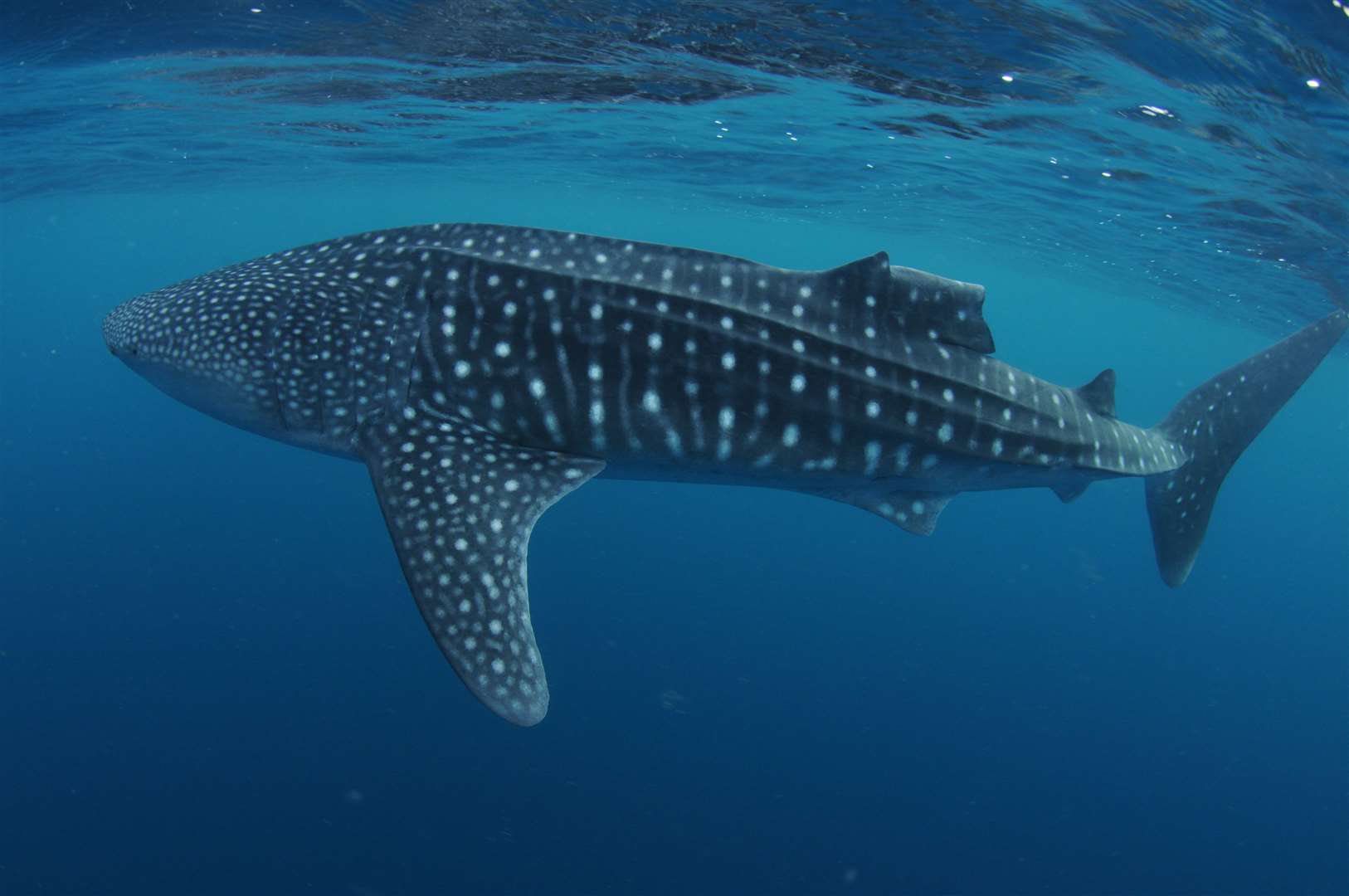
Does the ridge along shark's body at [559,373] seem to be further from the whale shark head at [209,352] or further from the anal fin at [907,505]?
the anal fin at [907,505]

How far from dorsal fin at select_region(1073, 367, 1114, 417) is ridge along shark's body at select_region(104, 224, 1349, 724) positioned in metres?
0.78

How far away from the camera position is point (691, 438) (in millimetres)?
5336

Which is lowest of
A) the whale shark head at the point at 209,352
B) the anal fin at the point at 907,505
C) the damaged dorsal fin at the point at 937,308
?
the anal fin at the point at 907,505

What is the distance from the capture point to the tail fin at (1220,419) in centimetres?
768

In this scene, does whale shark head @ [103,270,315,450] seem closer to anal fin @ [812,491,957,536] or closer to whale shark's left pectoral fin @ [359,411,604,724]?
whale shark's left pectoral fin @ [359,411,604,724]

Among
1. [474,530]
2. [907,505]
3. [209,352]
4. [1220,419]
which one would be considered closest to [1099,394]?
[907,505]

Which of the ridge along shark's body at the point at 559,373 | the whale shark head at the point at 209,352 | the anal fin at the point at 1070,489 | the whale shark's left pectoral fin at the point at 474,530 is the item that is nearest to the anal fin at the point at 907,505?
the ridge along shark's body at the point at 559,373

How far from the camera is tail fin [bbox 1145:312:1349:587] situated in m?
7.68

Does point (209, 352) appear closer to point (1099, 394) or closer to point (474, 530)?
point (474, 530)

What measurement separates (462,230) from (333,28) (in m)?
9.56

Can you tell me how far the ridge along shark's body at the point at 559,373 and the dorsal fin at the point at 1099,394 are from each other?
78 cm

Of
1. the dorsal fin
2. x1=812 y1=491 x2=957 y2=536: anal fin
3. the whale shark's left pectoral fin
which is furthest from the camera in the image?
the dorsal fin

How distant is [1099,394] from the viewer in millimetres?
6496

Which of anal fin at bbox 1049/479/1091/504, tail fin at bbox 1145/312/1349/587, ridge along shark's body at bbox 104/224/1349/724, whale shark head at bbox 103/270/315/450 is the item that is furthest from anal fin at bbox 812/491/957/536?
whale shark head at bbox 103/270/315/450
